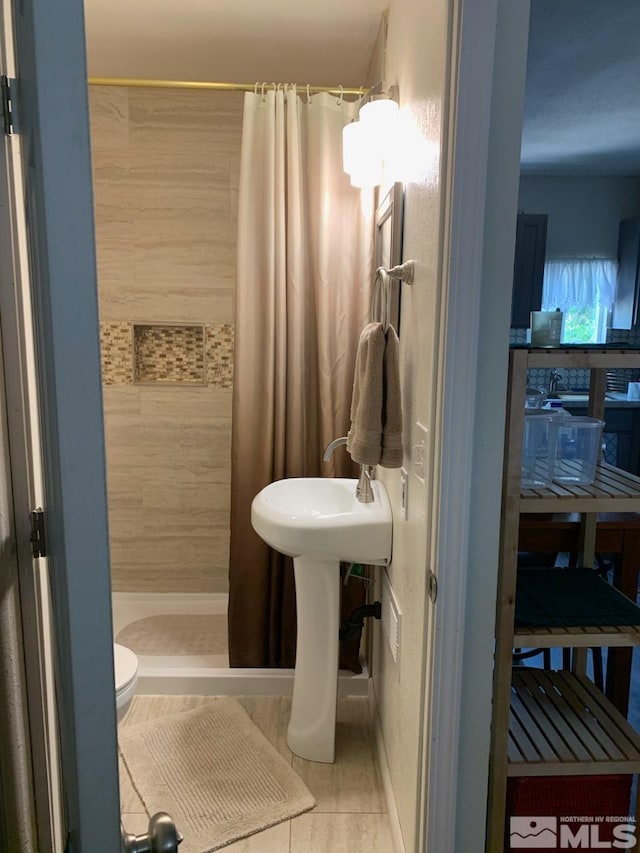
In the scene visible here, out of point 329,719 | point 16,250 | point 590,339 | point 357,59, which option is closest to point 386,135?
point 357,59

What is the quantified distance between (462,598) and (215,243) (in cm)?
217

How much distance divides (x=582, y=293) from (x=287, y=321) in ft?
3.49

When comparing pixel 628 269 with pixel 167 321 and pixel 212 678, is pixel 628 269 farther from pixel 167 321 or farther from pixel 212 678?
pixel 212 678

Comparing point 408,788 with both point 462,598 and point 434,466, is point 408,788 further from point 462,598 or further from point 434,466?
point 434,466

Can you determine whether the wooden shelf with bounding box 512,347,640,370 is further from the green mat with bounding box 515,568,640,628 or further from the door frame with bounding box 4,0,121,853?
the door frame with bounding box 4,0,121,853

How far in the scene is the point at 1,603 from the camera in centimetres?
79

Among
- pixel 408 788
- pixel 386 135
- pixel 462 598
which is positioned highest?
pixel 386 135

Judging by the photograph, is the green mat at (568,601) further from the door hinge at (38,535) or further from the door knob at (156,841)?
the door hinge at (38,535)

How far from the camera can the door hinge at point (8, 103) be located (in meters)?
0.72

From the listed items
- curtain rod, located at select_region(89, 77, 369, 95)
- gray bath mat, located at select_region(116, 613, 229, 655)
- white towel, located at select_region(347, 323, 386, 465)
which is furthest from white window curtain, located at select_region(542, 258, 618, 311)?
gray bath mat, located at select_region(116, 613, 229, 655)

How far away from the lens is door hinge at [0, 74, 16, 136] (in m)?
0.72

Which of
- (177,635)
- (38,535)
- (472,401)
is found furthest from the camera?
(177,635)

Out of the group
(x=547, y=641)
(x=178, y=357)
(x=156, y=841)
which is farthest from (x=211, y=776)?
(x=178, y=357)

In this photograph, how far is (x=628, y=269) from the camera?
7.26 ft
